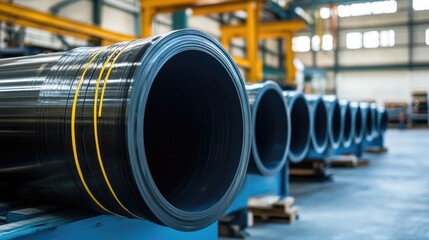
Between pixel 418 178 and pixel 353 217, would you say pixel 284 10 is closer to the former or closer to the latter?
pixel 418 178

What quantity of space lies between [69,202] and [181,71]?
84 centimetres

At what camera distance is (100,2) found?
1313 centimetres

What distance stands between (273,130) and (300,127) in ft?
3.70

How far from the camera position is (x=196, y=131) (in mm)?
2295

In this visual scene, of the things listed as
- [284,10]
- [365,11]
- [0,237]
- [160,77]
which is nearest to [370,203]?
[160,77]

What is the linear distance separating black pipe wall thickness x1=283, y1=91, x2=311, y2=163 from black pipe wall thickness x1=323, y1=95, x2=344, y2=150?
0.88 metres

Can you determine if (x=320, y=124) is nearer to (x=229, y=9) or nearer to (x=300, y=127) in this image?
(x=300, y=127)

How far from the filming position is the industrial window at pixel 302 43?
2711cm

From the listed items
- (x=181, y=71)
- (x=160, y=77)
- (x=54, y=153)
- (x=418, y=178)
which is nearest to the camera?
(x=54, y=153)

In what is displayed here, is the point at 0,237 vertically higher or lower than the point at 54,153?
lower

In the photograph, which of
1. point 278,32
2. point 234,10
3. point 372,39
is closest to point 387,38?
point 372,39

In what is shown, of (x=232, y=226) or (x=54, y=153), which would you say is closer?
(x=54, y=153)

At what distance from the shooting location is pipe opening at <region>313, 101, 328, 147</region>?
559 centimetres

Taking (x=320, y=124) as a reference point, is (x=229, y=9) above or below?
above
